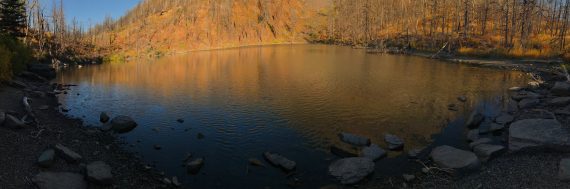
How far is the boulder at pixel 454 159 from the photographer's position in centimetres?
1777

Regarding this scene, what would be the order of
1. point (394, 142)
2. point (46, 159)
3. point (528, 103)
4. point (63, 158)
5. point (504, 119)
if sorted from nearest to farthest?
1. point (46, 159)
2. point (63, 158)
3. point (394, 142)
4. point (504, 119)
5. point (528, 103)

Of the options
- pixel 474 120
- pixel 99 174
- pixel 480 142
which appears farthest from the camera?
pixel 474 120

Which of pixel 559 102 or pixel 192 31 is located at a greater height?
pixel 192 31

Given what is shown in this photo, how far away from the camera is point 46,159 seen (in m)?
17.6

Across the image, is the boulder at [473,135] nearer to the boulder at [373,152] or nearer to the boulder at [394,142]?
the boulder at [394,142]

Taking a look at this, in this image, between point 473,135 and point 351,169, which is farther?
point 473,135

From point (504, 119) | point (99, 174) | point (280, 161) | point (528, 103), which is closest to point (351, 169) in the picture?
point (280, 161)

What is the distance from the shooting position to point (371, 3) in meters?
198

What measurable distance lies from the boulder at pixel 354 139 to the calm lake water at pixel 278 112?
56 centimetres

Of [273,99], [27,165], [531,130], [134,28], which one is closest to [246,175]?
[27,165]

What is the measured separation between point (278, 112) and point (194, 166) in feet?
43.4

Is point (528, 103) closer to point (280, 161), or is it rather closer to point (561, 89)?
point (561, 89)

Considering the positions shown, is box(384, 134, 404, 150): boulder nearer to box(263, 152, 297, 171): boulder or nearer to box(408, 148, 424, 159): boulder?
box(408, 148, 424, 159): boulder

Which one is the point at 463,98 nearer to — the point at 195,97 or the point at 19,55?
the point at 195,97
